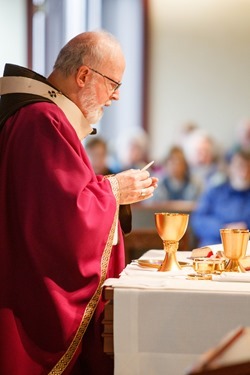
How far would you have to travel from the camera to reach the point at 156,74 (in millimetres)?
11750

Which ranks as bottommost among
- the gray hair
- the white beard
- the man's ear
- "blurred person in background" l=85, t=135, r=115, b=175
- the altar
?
"blurred person in background" l=85, t=135, r=115, b=175

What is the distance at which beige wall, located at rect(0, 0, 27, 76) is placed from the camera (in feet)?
29.5

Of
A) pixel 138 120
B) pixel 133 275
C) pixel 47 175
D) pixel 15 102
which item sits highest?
pixel 15 102

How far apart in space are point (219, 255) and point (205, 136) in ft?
24.5

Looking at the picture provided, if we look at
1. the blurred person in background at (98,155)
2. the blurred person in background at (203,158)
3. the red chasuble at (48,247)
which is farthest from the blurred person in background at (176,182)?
the red chasuble at (48,247)

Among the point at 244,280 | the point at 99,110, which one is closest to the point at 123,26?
the point at 99,110

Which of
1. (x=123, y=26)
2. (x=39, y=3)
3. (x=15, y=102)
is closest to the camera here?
(x=15, y=102)

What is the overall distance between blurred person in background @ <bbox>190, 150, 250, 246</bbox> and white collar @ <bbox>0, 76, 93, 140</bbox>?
371 centimetres

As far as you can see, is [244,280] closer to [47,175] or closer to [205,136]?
[47,175]

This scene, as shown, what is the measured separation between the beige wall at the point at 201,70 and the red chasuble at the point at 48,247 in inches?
345

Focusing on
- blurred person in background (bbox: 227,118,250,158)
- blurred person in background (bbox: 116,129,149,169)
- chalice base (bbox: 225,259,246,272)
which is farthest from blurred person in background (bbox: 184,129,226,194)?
chalice base (bbox: 225,259,246,272)

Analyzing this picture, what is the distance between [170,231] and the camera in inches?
109

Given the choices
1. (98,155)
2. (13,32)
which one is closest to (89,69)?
(98,155)

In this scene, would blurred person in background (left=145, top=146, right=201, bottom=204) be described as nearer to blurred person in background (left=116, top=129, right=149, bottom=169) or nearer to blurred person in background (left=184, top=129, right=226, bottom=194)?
blurred person in background (left=116, top=129, right=149, bottom=169)
